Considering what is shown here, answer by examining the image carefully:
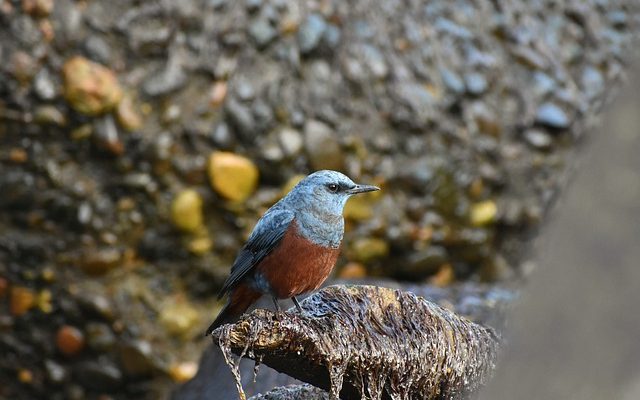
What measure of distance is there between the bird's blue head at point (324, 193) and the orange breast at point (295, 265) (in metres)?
0.13

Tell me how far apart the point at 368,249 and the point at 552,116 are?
2314mm

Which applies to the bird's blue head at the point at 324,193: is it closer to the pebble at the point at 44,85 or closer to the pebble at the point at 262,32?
the pebble at the point at 44,85

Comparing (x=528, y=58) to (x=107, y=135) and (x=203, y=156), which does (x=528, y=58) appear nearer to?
(x=203, y=156)

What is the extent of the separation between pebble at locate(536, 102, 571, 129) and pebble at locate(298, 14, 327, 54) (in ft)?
7.29

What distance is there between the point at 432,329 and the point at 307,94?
4296 mm

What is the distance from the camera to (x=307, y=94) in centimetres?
746

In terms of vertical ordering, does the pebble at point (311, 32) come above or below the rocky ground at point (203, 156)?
above

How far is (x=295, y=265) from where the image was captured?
3865 millimetres

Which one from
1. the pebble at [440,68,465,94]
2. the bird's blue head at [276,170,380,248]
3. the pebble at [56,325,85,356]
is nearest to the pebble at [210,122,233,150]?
the pebble at [56,325,85,356]

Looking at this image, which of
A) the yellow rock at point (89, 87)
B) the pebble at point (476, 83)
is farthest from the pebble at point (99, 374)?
the pebble at point (476, 83)

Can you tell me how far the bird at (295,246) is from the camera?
3.88 meters

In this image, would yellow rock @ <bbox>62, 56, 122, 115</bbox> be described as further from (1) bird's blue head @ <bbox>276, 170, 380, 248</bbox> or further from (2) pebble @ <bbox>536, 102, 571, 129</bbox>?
(2) pebble @ <bbox>536, 102, 571, 129</bbox>

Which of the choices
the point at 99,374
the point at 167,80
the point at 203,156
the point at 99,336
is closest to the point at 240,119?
the point at 203,156

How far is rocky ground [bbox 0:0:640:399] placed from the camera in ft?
21.8
